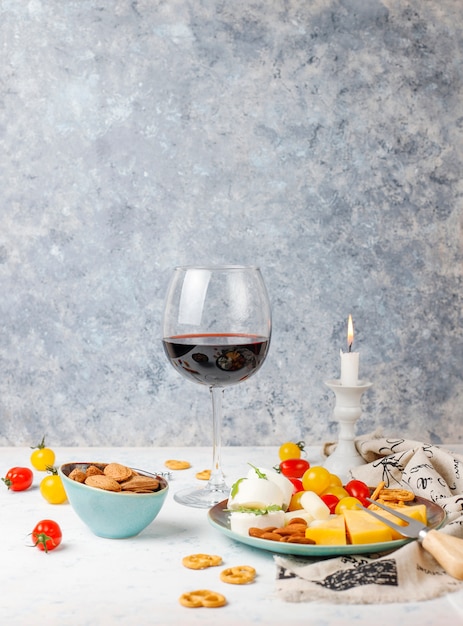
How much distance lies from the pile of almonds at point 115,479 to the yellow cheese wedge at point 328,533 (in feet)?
0.67

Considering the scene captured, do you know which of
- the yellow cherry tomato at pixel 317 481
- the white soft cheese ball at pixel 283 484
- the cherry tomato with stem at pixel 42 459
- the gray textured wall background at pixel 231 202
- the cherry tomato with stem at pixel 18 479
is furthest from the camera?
Result: the gray textured wall background at pixel 231 202

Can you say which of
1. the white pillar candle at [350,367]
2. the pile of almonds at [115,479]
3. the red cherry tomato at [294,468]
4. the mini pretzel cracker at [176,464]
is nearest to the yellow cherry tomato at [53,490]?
the pile of almonds at [115,479]

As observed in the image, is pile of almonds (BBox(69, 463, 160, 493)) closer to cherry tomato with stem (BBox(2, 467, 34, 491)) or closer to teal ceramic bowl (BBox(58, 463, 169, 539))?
teal ceramic bowl (BBox(58, 463, 169, 539))

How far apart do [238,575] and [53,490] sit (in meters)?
0.38

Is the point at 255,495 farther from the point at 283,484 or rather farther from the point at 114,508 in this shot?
the point at 114,508

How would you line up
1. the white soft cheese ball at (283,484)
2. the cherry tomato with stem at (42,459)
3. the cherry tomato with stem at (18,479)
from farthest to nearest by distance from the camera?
1. the cherry tomato with stem at (42,459)
2. the cherry tomato with stem at (18,479)
3. the white soft cheese ball at (283,484)

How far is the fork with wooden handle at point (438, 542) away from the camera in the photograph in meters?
0.85

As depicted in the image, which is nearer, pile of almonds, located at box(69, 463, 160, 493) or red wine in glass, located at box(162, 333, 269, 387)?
pile of almonds, located at box(69, 463, 160, 493)

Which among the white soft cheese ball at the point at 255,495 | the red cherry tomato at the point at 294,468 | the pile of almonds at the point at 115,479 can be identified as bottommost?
the red cherry tomato at the point at 294,468

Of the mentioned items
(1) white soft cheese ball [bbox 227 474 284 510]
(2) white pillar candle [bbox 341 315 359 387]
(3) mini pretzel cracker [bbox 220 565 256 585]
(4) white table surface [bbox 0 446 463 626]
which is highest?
(2) white pillar candle [bbox 341 315 359 387]

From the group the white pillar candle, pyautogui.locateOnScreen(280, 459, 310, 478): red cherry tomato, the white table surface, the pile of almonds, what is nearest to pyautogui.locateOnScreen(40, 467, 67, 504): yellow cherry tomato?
the white table surface

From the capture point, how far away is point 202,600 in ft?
2.63

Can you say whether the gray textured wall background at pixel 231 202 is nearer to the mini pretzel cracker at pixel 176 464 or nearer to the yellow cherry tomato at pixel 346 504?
the mini pretzel cracker at pixel 176 464

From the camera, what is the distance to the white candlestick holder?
1271mm
